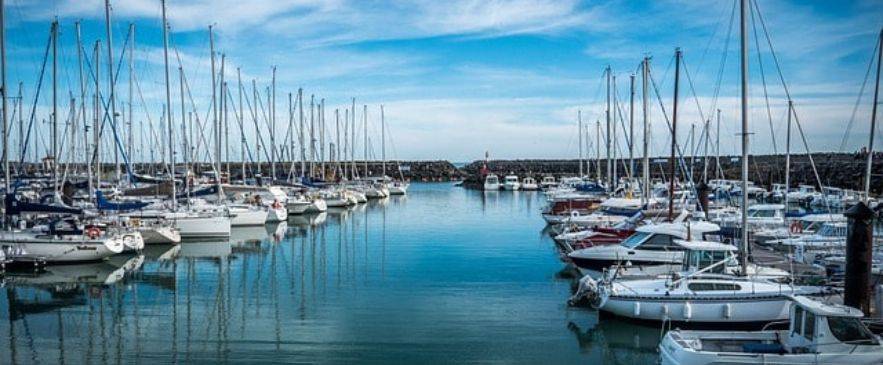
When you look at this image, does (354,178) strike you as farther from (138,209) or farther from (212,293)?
(212,293)

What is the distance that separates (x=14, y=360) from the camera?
15.4 meters

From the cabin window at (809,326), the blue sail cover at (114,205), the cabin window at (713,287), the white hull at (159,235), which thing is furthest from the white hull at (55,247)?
the cabin window at (809,326)

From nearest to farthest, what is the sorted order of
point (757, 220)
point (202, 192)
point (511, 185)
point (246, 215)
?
point (757, 220)
point (246, 215)
point (202, 192)
point (511, 185)

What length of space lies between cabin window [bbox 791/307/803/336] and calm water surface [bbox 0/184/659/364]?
3.27 meters

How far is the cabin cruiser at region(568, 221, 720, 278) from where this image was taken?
859 inches

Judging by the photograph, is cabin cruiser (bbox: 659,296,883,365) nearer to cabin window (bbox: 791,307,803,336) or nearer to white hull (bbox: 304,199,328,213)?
cabin window (bbox: 791,307,803,336)

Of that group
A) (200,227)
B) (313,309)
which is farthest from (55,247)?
(313,309)

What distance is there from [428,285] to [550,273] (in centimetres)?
497

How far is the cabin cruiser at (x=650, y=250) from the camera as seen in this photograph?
21.8m

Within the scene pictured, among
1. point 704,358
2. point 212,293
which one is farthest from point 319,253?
point 704,358

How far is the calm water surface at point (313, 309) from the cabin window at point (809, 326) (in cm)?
352

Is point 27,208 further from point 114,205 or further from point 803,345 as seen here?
point 803,345

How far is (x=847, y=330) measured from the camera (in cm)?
1284

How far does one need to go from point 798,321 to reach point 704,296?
141 inches
